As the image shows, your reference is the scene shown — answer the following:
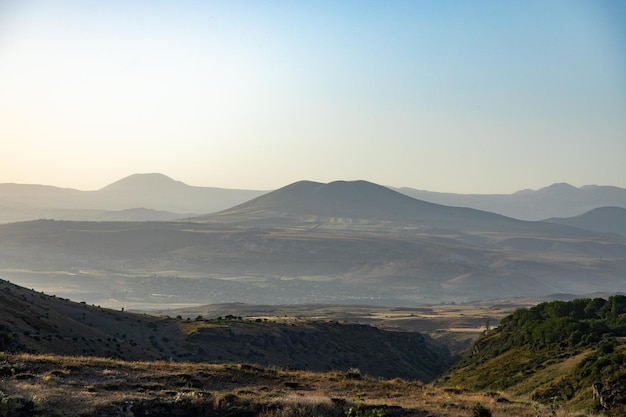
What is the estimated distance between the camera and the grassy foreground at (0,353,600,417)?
63.8 ft

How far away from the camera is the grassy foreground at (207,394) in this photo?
19438 millimetres

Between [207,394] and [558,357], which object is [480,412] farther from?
[558,357]

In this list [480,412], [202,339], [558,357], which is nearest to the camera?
[480,412]

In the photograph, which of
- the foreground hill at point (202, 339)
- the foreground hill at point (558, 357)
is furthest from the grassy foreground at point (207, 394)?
the foreground hill at point (202, 339)

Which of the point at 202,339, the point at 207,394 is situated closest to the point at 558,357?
the point at 207,394

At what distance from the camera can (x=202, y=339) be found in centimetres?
6000

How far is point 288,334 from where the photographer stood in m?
70.4

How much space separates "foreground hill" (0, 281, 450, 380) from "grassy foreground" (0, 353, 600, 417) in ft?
36.5

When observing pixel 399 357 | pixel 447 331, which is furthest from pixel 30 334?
pixel 447 331

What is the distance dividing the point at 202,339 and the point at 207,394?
39755mm

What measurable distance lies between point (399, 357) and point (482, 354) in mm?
23328

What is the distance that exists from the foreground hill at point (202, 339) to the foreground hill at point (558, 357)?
15.8m

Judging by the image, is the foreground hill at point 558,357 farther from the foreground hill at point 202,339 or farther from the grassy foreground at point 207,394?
the foreground hill at point 202,339

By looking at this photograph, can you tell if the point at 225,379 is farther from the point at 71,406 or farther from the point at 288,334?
the point at 288,334
